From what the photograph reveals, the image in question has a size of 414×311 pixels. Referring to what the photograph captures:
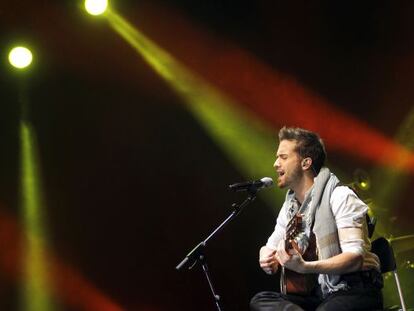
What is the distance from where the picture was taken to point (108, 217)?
5.65 m

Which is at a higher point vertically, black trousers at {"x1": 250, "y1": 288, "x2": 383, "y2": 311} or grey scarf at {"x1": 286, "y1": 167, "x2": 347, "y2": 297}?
grey scarf at {"x1": 286, "y1": 167, "x2": 347, "y2": 297}

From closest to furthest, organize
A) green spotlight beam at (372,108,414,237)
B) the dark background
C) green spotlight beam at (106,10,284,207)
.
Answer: the dark background → green spotlight beam at (106,10,284,207) → green spotlight beam at (372,108,414,237)

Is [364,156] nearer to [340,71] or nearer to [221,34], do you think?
[340,71]

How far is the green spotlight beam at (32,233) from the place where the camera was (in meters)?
5.16

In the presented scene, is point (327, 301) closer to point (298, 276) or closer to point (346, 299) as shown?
point (346, 299)

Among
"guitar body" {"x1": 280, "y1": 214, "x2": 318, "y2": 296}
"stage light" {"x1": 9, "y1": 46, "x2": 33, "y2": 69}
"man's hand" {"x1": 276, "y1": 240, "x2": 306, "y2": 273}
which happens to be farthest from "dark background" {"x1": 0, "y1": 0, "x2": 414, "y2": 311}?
"man's hand" {"x1": 276, "y1": 240, "x2": 306, "y2": 273}

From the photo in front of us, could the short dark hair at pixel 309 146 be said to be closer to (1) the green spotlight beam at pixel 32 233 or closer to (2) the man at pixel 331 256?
(2) the man at pixel 331 256

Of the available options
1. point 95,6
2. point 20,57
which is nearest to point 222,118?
point 95,6

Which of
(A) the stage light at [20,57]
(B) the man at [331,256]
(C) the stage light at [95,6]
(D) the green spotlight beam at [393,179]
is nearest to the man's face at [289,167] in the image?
(B) the man at [331,256]

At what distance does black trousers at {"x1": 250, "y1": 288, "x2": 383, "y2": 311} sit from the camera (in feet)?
9.39

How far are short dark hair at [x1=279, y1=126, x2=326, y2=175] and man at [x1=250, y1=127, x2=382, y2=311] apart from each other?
113 mm

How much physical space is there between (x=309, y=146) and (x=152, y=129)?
2.95 metres

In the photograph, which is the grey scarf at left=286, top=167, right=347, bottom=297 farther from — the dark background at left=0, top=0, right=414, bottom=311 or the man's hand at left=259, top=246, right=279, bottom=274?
the dark background at left=0, top=0, right=414, bottom=311

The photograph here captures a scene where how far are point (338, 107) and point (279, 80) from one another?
0.87 metres
